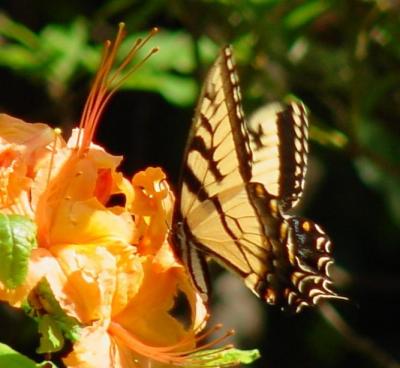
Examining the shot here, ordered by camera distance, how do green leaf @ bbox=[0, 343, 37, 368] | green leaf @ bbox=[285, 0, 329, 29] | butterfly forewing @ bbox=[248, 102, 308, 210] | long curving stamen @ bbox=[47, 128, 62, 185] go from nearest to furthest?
green leaf @ bbox=[0, 343, 37, 368]
long curving stamen @ bbox=[47, 128, 62, 185]
butterfly forewing @ bbox=[248, 102, 308, 210]
green leaf @ bbox=[285, 0, 329, 29]

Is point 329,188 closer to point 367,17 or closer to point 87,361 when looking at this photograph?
point 367,17

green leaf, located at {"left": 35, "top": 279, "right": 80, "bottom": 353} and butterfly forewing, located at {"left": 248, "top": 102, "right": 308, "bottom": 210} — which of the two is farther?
butterfly forewing, located at {"left": 248, "top": 102, "right": 308, "bottom": 210}

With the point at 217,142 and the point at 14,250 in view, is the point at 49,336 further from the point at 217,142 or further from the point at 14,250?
the point at 217,142

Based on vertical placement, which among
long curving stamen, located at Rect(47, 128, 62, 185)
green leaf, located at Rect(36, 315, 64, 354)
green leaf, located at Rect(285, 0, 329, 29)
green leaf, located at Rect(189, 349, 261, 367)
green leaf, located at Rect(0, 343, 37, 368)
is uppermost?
green leaf, located at Rect(285, 0, 329, 29)

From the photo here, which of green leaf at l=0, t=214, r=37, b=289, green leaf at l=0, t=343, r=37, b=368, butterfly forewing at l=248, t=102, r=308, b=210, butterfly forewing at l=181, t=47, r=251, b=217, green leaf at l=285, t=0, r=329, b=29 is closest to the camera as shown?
green leaf at l=0, t=214, r=37, b=289

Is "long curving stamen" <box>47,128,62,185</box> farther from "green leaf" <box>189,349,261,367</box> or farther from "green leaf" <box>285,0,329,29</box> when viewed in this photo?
"green leaf" <box>285,0,329,29</box>

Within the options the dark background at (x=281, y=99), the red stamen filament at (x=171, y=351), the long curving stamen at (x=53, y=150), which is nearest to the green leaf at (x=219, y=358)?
the red stamen filament at (x=171, y=351)

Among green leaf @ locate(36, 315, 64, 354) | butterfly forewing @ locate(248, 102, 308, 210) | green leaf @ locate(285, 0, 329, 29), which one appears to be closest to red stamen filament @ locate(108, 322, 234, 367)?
green leaf @ locate(36, 315, 64, 354)
